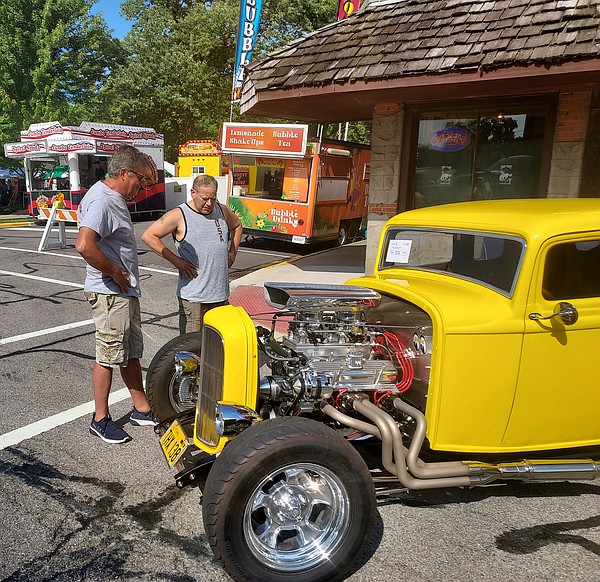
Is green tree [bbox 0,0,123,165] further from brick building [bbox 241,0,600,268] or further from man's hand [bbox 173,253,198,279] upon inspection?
man's hand [bbox 173,253,198,279]

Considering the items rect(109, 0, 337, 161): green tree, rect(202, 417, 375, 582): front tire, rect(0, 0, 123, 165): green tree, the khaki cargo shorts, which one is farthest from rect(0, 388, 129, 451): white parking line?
rect(109, 0, 337, 161): green tree

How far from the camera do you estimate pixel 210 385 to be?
296cm

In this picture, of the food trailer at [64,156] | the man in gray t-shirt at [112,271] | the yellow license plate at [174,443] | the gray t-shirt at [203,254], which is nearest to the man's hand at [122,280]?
the man in gray t-shirt at [112,271]

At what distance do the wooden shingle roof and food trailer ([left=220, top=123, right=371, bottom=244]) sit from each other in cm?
373

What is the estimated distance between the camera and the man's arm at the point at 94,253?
333 centimetres

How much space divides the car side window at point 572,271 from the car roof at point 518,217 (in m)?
0.10

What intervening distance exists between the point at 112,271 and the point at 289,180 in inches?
356

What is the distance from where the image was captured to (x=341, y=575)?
2.44 meters

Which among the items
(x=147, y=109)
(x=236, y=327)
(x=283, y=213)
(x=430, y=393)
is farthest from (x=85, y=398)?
(x=147, y=109)

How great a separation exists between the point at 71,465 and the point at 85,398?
1097mm

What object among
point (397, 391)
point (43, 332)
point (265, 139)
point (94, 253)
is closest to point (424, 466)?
point (397, 391)

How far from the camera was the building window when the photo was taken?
702 centimetres

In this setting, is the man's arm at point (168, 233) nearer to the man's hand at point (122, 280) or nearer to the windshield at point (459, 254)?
the man's hand at point (122, 280)

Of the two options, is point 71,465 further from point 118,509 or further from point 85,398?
point 85,398
